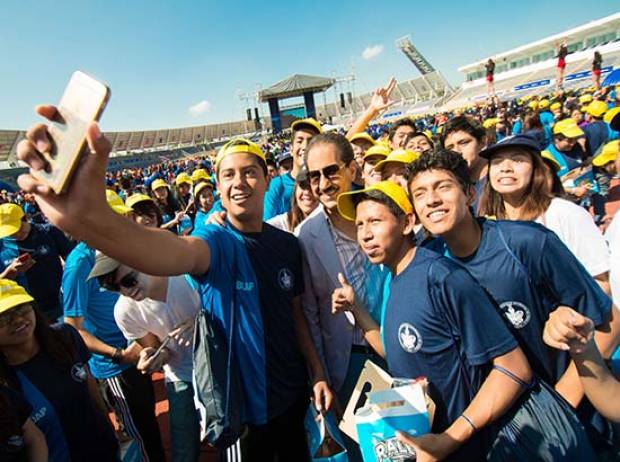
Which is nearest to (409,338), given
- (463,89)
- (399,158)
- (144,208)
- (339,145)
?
(339,145)

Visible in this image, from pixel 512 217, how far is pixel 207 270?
1.93 metres

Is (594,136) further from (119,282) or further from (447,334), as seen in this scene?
(119,282)

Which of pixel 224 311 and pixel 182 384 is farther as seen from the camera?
pixel 182 384

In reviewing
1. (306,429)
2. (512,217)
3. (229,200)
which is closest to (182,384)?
(306,429)

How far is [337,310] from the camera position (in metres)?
1.98

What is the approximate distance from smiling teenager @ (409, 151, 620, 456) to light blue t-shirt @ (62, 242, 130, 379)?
2.50 metres

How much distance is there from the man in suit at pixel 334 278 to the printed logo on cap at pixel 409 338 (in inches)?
24.7

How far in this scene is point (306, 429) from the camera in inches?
80.6

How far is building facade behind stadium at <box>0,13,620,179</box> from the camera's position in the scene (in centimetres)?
4016

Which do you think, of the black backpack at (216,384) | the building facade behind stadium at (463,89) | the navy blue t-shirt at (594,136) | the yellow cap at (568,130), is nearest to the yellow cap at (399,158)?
the black backpack at (216,384)

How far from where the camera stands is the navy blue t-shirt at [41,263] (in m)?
4.16

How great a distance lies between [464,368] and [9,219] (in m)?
4.51

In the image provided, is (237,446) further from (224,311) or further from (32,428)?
(32,428)

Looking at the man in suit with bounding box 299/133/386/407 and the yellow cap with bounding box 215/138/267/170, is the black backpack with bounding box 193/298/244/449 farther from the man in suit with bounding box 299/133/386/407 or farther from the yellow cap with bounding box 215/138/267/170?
the yellow cap with bounding box 215/138/267/170
